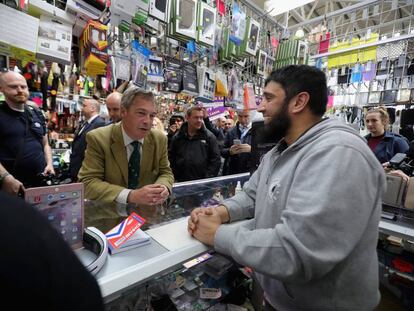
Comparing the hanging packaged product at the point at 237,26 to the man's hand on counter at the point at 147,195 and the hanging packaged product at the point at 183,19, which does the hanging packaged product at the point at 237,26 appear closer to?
the hanging packaged product at the point at 183,19

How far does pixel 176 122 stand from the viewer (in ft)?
13.5

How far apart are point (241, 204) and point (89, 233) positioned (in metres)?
0.74

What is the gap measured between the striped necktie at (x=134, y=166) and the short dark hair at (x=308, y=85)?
1.14m

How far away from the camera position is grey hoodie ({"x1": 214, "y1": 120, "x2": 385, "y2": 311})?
78 cm

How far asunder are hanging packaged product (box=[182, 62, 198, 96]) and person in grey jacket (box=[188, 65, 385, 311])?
176 cm

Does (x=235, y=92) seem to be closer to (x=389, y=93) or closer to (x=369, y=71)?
(x=369, y=71)

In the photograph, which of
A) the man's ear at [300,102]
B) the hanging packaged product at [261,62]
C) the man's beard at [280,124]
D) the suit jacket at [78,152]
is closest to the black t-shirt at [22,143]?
the suit jacket at [78,152]

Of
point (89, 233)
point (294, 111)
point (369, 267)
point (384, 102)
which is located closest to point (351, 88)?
point (384, 102)

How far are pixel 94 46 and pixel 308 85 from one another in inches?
67.6

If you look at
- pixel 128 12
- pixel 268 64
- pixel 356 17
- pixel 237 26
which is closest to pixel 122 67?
pixel 128 12

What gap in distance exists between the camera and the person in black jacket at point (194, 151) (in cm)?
321

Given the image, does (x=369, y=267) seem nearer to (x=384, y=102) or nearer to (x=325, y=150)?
(x=325, y=150)

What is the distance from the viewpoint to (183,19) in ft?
8.04

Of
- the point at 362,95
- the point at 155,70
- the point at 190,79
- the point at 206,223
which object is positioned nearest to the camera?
the point at 206,223
